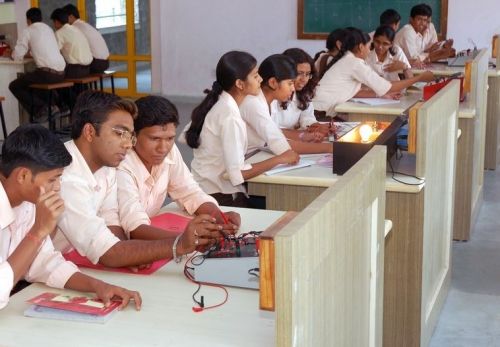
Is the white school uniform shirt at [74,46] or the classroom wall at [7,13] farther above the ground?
the classroom wall at [7,13]

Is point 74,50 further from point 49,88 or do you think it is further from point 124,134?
point 124,134

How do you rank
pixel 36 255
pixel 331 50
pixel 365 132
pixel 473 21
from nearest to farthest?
1. pixel 36 255
2. pixel 365 132
3. pixel 331 50
4. pixel 473 21

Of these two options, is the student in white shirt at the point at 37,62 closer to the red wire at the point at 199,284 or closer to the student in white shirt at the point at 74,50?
the student in white shirt at the point at 74,50

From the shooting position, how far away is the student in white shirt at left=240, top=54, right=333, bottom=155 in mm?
3760

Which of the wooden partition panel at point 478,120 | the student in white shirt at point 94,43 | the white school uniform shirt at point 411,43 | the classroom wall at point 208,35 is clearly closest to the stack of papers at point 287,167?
the wooden partition panel at point 478,120

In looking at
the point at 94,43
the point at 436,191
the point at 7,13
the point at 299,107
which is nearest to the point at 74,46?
the point at 94,43

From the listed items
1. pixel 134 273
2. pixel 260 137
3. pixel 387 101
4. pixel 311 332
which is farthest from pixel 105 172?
pixel 387 101

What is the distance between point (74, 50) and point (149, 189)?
5.78 metres

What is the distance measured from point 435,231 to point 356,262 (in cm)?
142

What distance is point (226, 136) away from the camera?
3.47 m

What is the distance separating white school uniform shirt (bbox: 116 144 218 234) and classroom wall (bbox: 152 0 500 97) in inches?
257

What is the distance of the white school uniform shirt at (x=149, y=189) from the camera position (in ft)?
8.83

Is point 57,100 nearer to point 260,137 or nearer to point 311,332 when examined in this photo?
point 260,137

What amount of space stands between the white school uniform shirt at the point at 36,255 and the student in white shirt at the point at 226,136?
128 centimetres
